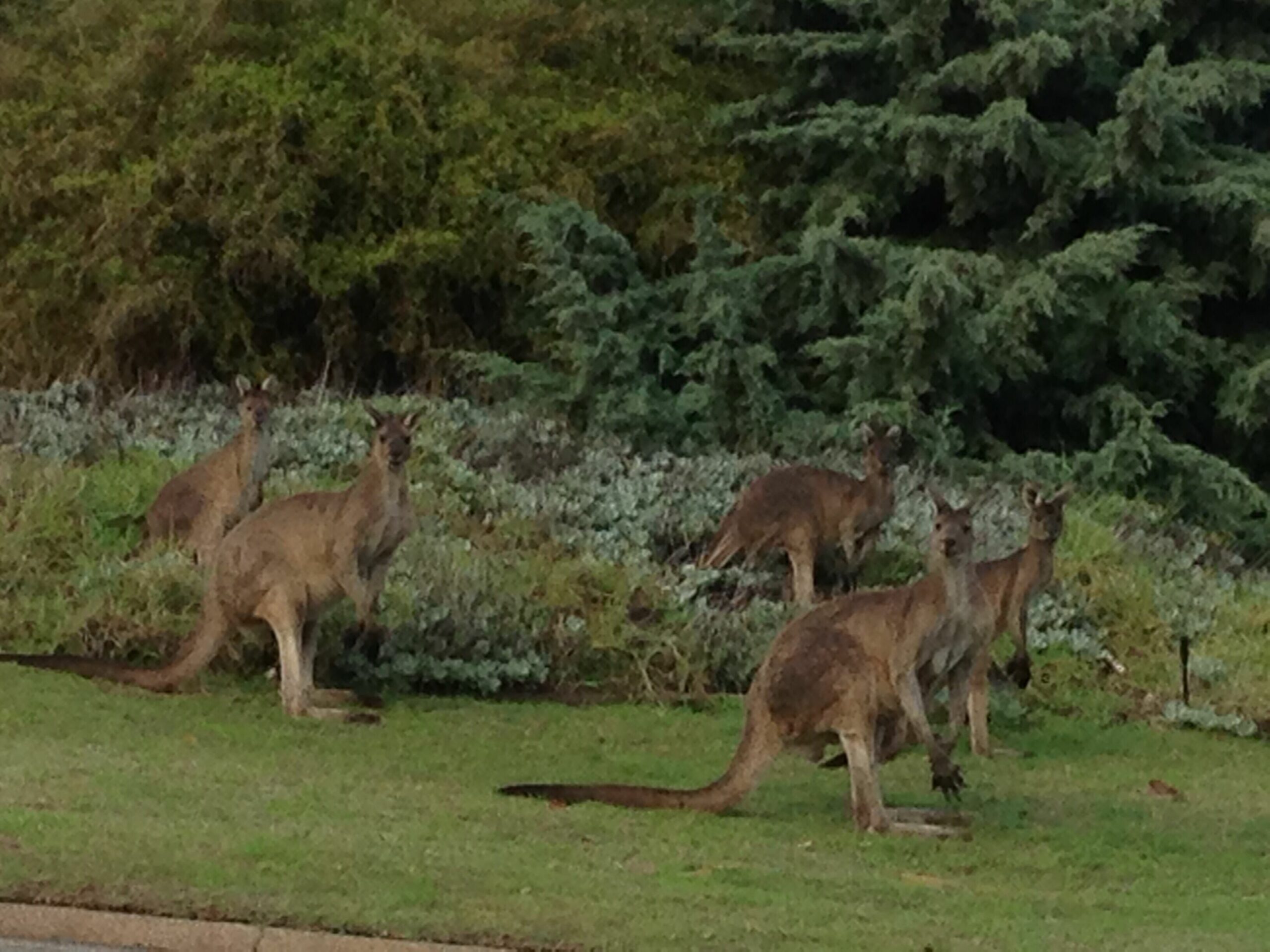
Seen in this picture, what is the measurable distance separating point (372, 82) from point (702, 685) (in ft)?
26.6

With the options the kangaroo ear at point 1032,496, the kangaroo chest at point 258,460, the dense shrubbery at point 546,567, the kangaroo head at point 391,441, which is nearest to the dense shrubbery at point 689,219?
the dense shrubbery at point 546,567

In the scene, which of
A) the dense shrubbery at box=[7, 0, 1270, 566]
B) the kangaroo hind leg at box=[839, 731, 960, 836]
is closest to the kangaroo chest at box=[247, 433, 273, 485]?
the dense shrubbery at box=[7, 0, 1270, 566]

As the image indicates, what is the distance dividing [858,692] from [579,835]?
3.94 ft

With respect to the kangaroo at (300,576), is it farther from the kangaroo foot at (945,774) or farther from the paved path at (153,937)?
the paved path at (153,937)

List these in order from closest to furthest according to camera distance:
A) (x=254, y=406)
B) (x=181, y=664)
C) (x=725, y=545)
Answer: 1. (x=181, y=664)
2. (x=254, y=406)
3. (x=725, y=545)

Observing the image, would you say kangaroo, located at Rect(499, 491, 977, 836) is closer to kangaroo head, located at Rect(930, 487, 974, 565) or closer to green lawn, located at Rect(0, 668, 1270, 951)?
kangaroo head, located at Rect(930, 487, 974, 565)

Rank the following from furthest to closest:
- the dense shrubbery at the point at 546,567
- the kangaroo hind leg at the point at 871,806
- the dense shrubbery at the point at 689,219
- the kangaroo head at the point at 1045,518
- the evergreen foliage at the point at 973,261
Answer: the dense shrubbery at the point at 689,219
the evergreen foliage at the point at 973,261
the dense shrubbery at the point at 546,567
the kangaroo head at the point at 1045,518
the kangaroo hind leg at the point at 871,806

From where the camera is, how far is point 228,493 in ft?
42.7

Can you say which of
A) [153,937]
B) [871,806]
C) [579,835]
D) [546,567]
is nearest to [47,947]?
[153,937]

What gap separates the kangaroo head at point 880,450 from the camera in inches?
533

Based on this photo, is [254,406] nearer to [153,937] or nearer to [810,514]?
[810,514]

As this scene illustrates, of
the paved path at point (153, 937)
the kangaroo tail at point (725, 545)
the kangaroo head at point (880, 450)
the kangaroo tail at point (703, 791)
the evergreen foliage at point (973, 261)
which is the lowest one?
the paved path at point (153, 937)

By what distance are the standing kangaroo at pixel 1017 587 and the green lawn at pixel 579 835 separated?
0.90 feet

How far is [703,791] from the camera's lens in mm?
9117
